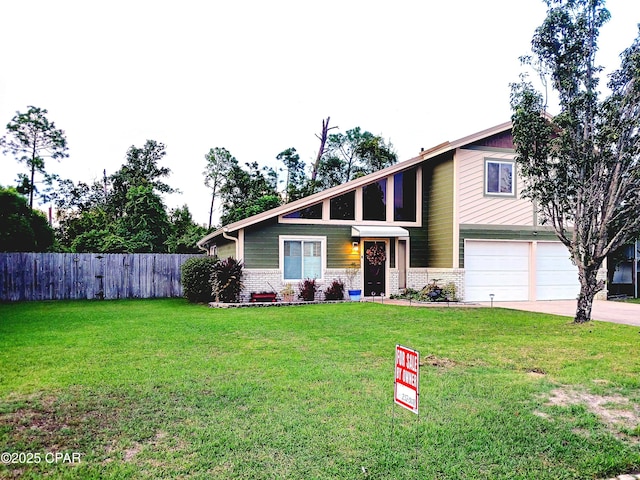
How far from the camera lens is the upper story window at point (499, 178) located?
15.4 m

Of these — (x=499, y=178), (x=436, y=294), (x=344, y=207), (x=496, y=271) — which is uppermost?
(x=499, y=178)

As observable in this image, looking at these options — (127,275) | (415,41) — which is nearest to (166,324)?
(127,275)

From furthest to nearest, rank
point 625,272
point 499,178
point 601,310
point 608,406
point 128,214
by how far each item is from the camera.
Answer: point 128,214 < point 625,272 < point 499,178 < point 601,310 < point 608,406

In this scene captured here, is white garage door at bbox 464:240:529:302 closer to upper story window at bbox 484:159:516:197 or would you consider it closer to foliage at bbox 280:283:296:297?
upper story window at bbox 484:159:516:197

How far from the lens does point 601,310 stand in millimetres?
12789

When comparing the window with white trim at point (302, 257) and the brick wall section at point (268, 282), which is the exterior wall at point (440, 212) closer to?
the brick wall section at point (268, 282)

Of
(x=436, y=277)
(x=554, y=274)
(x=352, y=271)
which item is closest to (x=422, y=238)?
(x=436, y=277)

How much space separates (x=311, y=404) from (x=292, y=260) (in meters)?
10.8

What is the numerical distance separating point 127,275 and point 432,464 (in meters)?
17.0

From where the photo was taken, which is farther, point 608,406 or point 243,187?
point 243,187

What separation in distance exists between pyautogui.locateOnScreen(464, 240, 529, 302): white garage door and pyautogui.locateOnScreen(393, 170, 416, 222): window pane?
2319 mm

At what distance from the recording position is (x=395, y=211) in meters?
16.1

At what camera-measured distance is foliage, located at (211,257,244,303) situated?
14.3 metres

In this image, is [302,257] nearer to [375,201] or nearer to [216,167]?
[375,201]
